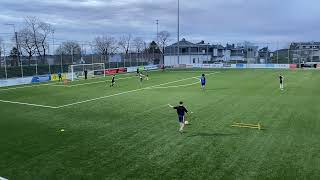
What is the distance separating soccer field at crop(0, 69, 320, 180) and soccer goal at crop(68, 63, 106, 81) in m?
25.0

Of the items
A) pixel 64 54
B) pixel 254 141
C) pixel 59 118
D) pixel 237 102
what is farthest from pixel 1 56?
pixel 254 141

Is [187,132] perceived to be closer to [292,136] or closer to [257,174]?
[292,136]

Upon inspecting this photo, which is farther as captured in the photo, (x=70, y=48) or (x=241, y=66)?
(x=241, y=66)

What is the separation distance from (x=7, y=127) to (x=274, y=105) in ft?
60.5

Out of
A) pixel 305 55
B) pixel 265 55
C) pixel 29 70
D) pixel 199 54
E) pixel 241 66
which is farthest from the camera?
pixel 199 54

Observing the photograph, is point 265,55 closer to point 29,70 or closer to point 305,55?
point 305,55

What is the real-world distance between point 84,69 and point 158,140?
141 ft

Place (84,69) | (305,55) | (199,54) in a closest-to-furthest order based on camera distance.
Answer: (84,69) → (305,55) → (199,54)

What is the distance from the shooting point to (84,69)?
57438 millimetres

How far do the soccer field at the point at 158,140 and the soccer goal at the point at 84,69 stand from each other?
2503 cm

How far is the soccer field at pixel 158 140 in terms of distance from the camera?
41.6 feet

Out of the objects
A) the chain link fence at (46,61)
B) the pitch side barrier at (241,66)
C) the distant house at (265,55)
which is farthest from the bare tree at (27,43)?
the distant house at (265,55)

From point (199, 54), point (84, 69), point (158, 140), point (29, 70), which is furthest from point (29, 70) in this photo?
point (199, 54)

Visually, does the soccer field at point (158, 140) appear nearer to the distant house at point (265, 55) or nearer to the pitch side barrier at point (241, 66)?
the pitch side barrier at point (241, 66)
